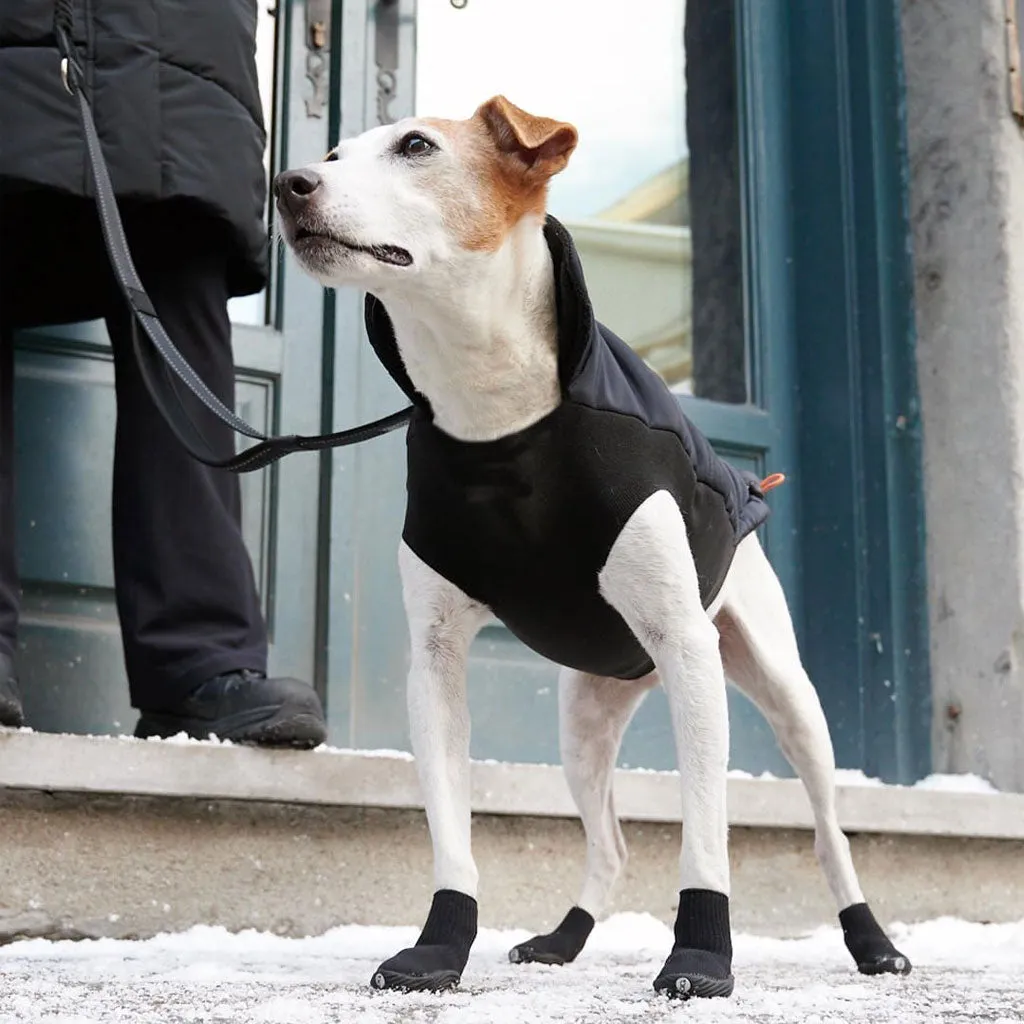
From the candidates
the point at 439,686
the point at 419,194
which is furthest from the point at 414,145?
the point at 439,686

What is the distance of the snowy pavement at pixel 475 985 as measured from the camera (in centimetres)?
144

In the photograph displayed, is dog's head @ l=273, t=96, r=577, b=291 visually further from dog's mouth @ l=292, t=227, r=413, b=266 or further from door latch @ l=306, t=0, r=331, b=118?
door latch @ l=306, t=0, r=331, b=118

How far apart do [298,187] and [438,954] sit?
0.80m

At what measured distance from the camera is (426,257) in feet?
5.61

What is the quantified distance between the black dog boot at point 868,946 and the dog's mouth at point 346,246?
1.03 meters

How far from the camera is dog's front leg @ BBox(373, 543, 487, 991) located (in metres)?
1.72

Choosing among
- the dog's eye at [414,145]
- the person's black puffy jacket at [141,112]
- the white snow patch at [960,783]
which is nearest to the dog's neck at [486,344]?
the dog's eye at [414,145]

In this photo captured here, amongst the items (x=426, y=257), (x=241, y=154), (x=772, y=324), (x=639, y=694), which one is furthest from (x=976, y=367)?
(x=426, y=257)

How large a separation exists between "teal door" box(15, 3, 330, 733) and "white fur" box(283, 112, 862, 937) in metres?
0.97

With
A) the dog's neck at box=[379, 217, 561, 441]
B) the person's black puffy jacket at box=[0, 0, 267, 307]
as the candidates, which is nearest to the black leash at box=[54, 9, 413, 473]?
the person's black puffy jacket at box=[0, 0, 267, 307]

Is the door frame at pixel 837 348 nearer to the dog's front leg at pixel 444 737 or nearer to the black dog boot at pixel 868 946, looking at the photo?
the black dog boot at pixel 868 946

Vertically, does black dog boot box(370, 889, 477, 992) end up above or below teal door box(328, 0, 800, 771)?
below

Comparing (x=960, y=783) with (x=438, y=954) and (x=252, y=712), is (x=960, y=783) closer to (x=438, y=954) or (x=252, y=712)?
(x=252, y=712)

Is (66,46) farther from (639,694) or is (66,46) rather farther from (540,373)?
(639,694)
